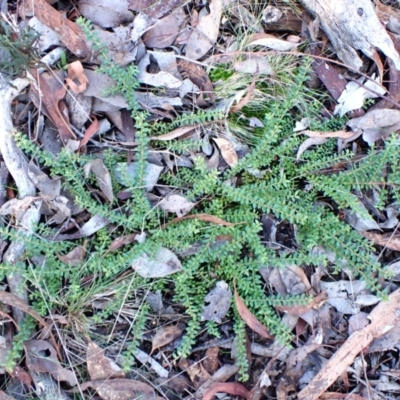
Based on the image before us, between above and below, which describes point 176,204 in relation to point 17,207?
below

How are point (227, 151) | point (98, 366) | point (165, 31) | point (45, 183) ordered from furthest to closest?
point (165, 31)
point (227, 151)
point (45, 183)
point (98, 366)

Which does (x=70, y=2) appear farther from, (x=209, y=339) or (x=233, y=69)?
(x=209, y=339)

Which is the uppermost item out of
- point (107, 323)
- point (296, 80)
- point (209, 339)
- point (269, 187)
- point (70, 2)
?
point (70, 2)

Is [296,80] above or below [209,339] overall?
above

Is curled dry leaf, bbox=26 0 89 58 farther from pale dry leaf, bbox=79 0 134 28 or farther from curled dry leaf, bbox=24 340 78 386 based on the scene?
curled dry leaf, bbox=24 340 78 386

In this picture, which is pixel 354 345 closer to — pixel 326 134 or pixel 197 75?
pixel 326 134

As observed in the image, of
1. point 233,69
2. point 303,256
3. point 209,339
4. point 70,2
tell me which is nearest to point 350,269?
point 303,256

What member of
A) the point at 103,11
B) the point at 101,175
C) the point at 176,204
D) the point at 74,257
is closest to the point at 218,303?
the point at 176,204
